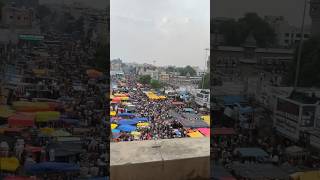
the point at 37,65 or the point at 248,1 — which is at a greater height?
the point at 248,1

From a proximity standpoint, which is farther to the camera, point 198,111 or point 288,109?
point 198,111

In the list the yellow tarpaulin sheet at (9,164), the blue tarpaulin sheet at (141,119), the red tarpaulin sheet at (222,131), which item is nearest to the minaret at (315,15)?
the red tarpaulin sheet at (222,131)

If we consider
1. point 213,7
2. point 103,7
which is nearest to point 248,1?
point 213,7

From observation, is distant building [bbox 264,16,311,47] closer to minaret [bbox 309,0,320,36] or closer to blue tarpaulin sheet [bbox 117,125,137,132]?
minaret [bbox 309,0,320,36]

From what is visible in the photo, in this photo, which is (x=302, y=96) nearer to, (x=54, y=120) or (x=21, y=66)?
(x=54, y=120)

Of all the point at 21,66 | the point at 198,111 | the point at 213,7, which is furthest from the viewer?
the point at 198,111

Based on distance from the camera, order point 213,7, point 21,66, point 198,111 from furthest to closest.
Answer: point 198,111, point 213,7, point 21,66

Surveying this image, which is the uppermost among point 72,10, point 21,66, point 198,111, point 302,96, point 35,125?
point 72,10
